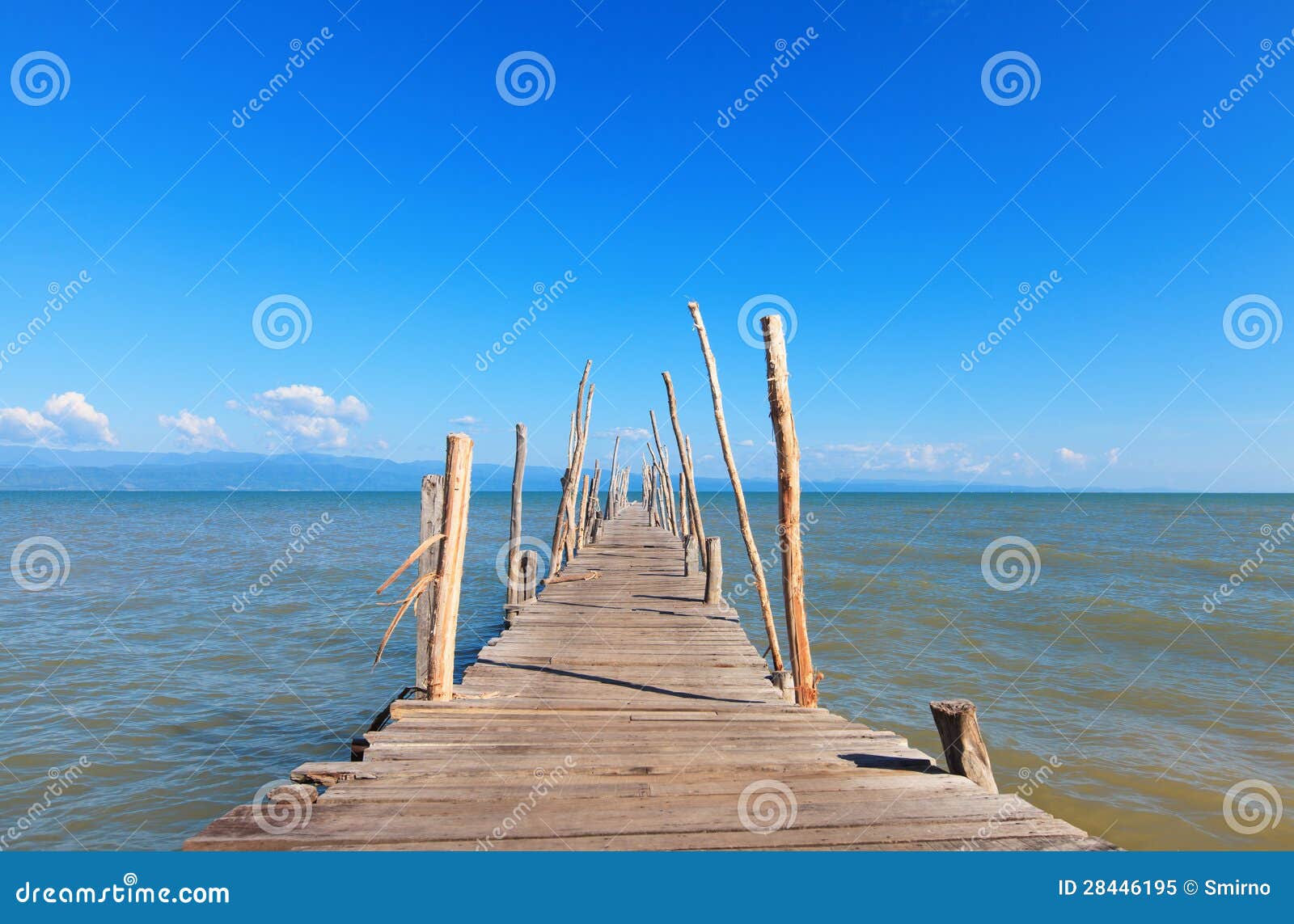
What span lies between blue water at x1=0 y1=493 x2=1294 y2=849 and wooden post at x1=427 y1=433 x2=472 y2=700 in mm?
2589

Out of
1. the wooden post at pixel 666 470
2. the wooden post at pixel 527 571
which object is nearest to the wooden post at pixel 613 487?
the wooden post at pixel 666 470

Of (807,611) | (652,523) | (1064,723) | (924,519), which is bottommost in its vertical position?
(1064,723)

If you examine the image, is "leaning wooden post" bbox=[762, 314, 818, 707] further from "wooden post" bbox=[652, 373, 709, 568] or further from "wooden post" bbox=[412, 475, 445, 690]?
"wooden post" bbox=[652, 373, 709, 568]

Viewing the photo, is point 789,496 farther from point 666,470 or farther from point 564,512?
point 666,470

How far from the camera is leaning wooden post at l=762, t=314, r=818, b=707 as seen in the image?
557 cm

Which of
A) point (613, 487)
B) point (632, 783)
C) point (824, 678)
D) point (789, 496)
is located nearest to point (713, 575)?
point (824, 678)

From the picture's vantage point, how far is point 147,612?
13.1 m

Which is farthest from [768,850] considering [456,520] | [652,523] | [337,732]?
[652,523]

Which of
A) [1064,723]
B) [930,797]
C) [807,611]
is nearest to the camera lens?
[930,797]

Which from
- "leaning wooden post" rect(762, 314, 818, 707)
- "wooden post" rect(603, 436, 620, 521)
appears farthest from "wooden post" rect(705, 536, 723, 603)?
"wooden post" rect(603, 436, 620, 521)

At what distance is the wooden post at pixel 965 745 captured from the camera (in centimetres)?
373

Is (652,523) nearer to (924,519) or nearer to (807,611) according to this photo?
(807,611)

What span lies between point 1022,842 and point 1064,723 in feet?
21.2

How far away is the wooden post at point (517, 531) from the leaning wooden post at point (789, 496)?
489 cm
